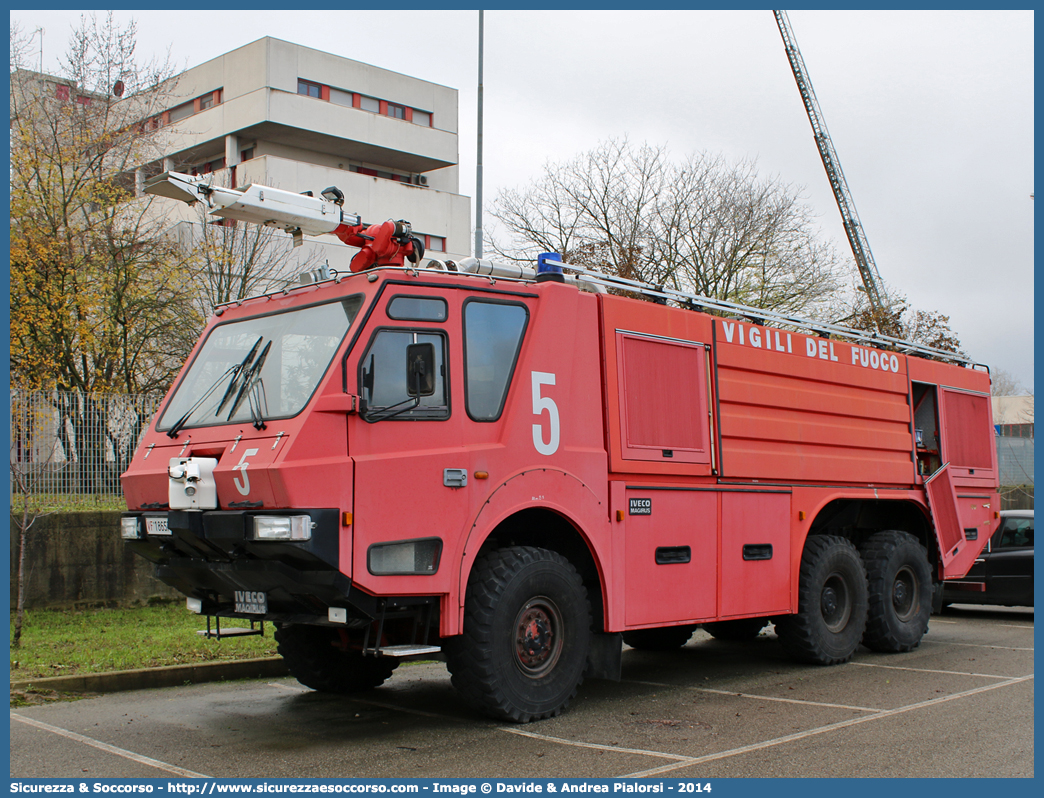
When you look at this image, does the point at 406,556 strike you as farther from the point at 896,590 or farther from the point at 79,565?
the point at 79,565

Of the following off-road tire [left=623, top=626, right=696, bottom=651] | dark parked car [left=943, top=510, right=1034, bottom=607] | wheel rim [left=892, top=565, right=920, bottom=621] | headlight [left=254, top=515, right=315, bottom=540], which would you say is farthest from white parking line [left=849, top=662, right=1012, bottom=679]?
headlight [left=254, top=515, right=315, bottom=540]

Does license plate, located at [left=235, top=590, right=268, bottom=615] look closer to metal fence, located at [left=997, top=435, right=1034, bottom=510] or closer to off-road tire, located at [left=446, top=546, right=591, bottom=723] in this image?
off-road tire, located at [left=446, top=546, right=591, bottom=723]

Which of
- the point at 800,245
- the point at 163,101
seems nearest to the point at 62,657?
the point at 163,101

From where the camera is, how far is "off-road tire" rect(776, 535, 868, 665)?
360 inches

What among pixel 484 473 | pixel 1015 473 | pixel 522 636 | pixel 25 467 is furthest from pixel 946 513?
pixel 1015 473

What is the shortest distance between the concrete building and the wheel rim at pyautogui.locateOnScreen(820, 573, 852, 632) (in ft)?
85.1

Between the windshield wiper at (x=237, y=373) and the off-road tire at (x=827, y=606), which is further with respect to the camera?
the off-road tire at (x=827, y=606)

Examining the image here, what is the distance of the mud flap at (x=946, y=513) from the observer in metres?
11.0

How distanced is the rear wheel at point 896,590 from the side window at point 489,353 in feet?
17.0

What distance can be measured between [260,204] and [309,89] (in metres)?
32.6

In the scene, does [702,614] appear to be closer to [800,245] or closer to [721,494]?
[721,494]

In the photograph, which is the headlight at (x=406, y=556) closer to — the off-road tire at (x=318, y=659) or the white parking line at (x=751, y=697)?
the off-road tire at (x=318, y=659)

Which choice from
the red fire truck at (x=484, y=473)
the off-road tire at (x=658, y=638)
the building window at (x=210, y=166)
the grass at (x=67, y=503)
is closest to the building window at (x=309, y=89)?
the building window at (x=210, y=166)

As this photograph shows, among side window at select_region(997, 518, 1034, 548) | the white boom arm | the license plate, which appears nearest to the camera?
the license plate
